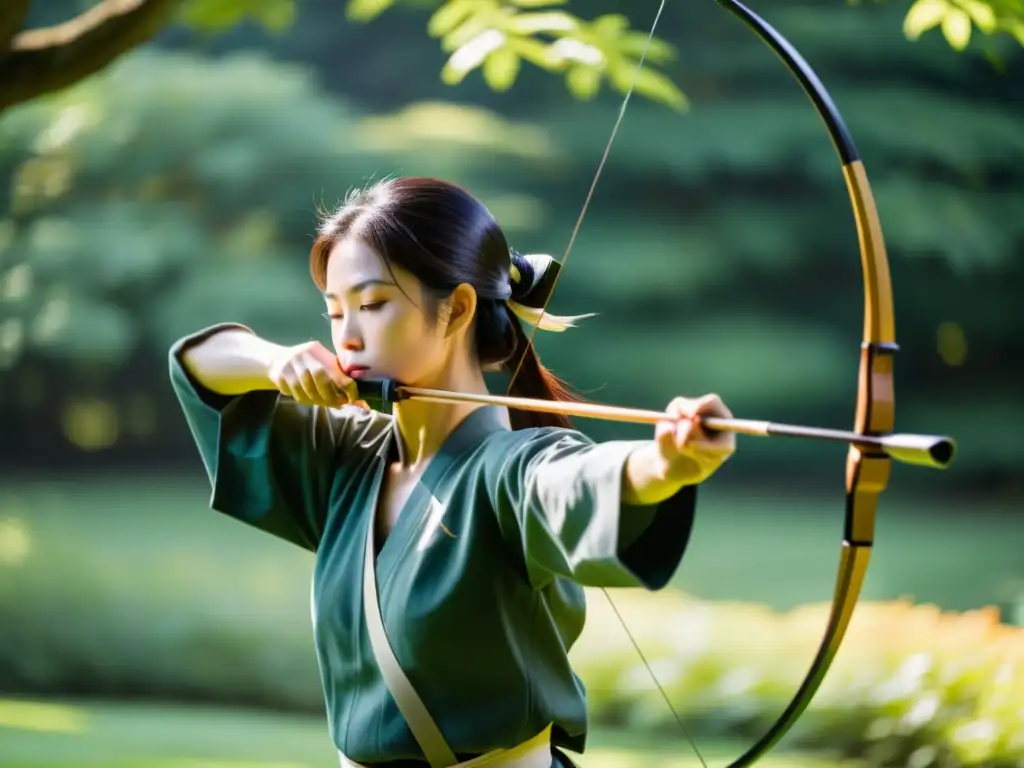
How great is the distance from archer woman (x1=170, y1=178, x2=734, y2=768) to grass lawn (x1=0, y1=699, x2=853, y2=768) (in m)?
2.33

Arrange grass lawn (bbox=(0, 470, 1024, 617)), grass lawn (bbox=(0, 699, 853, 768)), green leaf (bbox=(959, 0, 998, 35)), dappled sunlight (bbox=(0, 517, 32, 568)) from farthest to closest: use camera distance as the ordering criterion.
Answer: dappled sunlight (bbox=(0, 517, 32, 568)), grass lawn (bbox=(0, 470, 1024, 617)), grass lawn (bbox=(0, 699, 853, 768)), green leaf (bbox=(959, 0, 998, 35))

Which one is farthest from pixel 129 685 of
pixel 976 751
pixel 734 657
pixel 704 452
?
pixel 704 452

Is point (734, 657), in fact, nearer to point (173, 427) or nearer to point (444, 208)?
point (173, 427)

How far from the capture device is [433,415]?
1.66m

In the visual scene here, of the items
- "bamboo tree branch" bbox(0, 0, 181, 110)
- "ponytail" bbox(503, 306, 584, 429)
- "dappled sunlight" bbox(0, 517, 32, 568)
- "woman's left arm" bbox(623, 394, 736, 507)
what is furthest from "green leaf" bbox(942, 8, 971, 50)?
"dappled sunlight" bbox(0, 517, 32, 568)

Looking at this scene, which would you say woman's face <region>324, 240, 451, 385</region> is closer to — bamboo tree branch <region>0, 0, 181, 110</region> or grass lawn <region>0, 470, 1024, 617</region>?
bamboo tree branch <region>0, 0, 181, 110</region>

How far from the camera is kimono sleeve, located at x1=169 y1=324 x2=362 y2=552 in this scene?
69.9 inches

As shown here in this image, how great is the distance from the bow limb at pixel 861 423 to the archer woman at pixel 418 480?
9.6 inches

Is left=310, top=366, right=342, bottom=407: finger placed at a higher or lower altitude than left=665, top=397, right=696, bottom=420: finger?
lower

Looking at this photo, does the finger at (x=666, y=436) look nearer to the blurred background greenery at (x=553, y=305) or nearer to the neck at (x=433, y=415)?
the neck at (x=433, y=415)

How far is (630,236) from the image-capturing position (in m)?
4.66

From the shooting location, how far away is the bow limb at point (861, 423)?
4.22ft

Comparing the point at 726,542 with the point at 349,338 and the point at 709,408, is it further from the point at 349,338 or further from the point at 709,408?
the point at 709,408

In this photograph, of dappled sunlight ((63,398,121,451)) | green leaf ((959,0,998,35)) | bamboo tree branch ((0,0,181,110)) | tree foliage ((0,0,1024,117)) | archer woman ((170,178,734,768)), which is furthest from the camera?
dappled sunlight ((63,398,121,451))
